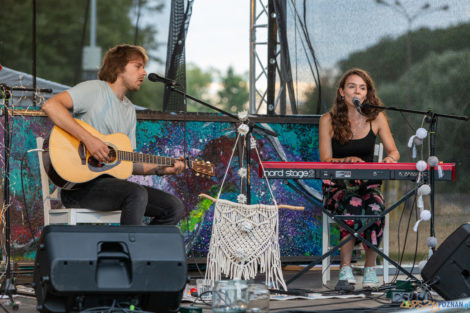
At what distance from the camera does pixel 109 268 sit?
282cm

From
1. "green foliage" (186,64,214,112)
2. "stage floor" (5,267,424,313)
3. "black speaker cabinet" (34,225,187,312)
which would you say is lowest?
"stage floor" (5,267,424,313)

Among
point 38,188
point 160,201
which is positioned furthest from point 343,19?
point 38,188

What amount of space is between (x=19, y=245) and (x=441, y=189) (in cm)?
310

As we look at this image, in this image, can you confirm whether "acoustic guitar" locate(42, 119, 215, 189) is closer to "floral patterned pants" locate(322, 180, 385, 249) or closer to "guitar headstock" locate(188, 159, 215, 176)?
"guitar headstock" locate(188, 159, 215, 176)

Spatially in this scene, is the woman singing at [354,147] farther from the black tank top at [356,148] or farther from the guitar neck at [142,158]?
the guitar neck at [142,158]

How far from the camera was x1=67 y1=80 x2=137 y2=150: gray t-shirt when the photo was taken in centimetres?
392

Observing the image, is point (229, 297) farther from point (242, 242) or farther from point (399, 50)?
point (399, 50)

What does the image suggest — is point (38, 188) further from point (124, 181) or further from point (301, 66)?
point (301, 66)

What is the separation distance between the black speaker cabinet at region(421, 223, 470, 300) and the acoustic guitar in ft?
5.80

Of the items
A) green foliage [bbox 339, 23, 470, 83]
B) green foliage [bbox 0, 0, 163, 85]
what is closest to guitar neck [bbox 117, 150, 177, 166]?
green foliage [bbox 0, 0, 163, 85]

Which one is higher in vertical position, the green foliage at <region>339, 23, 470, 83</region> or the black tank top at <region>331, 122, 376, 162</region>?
the green foliage at <region>339, 23, 470, 83</region>

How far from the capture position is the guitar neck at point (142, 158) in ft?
12.9

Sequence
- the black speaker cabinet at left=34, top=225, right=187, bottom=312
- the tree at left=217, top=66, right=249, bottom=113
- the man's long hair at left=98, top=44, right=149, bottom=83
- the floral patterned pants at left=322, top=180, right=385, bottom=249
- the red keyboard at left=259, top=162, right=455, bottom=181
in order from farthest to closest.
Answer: the tree at left=217, top=66, right=249, bottom=113 < the floral patterned pants at left=322, top=180, right=385, bottom=249 < the man's long hair at left=98, top=44, right=149, bottom=83 < the red keyboard at left=259, top=162, right=455, bottom=181 < the black speaker cabinet at left=34, top=225, right=187, bottom=312

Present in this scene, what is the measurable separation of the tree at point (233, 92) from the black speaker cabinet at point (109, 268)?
969 inches
